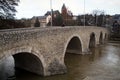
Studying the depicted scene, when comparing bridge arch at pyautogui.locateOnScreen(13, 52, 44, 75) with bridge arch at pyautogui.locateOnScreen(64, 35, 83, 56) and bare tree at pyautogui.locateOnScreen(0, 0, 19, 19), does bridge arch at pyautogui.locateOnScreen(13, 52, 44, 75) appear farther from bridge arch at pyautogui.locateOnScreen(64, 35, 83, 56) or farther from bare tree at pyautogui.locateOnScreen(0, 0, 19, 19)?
bridge arch at pyautogui.locateOnScreen(64, 35, 83, 56)

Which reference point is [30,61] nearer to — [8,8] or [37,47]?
[37,47]

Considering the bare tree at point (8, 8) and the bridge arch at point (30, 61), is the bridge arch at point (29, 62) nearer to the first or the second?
the bridge arch at point (30, 61)

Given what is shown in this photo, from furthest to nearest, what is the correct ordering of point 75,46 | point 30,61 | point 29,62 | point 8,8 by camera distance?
point 75,46, point 8,8, point 29,62, point 30,61

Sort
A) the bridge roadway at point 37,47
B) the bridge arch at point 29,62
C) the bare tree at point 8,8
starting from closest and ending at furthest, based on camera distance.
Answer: the bridge roadway at point 37,47
the bridge arch at point 29,62
the bare tree at point 8,8

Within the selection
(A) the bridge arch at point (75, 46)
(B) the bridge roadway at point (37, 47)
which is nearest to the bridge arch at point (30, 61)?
(B) the bridge roadway at point (37, 47)

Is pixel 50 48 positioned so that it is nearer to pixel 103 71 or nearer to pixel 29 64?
pixel 29 64

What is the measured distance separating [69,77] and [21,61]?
4.34 m

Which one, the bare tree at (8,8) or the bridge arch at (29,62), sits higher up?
the bare tree at (8,8)

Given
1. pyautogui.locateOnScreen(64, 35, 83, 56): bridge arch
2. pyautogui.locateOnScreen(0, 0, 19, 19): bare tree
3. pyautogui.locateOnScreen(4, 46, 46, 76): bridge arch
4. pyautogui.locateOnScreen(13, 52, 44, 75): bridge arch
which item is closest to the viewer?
pyautogui.locateOnScreen(4, 46, 46, 76): bridge arch

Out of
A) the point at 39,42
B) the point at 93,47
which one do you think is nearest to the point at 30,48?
the point at 39,42

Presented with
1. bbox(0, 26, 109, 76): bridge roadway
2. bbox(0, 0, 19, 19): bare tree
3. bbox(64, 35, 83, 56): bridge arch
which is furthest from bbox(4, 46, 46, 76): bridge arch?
bbox(64, 35, 83, 56): bridge arch

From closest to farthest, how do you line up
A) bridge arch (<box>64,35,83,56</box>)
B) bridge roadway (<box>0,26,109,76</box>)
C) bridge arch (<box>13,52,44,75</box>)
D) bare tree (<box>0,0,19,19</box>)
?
bridge roadway (<box>0,26,109,76</box>) → bridge arch (<box>13,52,44,75</box>) → bare tree (<box>0,0,19,19</box>) → bridge arch (<box>64,35,83,56</box>)

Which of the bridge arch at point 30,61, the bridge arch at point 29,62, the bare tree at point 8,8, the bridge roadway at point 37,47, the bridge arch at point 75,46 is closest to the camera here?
the bridge roadway at point 37,47

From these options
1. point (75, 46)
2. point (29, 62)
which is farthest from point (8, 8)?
point (75, 46)
